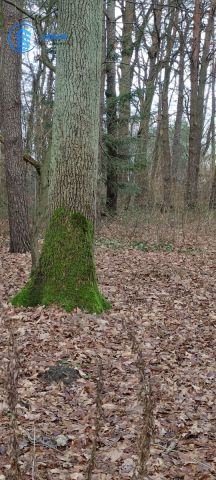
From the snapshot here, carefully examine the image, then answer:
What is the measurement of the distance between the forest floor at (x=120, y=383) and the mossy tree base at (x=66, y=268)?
0.61 ft

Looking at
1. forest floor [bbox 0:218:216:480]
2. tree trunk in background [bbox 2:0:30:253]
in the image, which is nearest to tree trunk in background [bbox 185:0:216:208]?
tree trunk in background [bbox 2:0:30:253]

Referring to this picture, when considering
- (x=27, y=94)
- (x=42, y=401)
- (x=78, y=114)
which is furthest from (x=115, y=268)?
(x=27, y=94)

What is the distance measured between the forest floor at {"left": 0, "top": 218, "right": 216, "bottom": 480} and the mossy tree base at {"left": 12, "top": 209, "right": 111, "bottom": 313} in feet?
0.61

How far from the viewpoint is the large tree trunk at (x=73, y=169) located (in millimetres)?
5664

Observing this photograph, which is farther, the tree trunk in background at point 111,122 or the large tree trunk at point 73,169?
the tree trunk in background at point 111,122

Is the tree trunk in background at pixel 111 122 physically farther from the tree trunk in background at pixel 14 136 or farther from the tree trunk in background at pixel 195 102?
the tree trunk in background at pixel 14 136

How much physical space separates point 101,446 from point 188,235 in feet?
30.7

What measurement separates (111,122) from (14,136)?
205 inches

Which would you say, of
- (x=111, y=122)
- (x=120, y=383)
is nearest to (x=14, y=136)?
(x=111, y=122)

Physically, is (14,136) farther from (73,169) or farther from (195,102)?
(195,102)

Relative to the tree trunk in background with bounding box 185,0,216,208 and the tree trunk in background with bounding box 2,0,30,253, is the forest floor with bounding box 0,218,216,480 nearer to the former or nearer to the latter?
the tree trunk in background with bounding box 2,0,30,253

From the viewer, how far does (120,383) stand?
14.3 feet

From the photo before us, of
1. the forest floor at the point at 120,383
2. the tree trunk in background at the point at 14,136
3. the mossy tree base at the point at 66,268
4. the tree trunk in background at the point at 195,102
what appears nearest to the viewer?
the forest floor at the point at 120,383

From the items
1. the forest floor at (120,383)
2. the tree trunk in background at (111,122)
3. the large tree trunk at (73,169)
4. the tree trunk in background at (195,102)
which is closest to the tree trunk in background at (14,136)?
the forest floor at (120,383)
